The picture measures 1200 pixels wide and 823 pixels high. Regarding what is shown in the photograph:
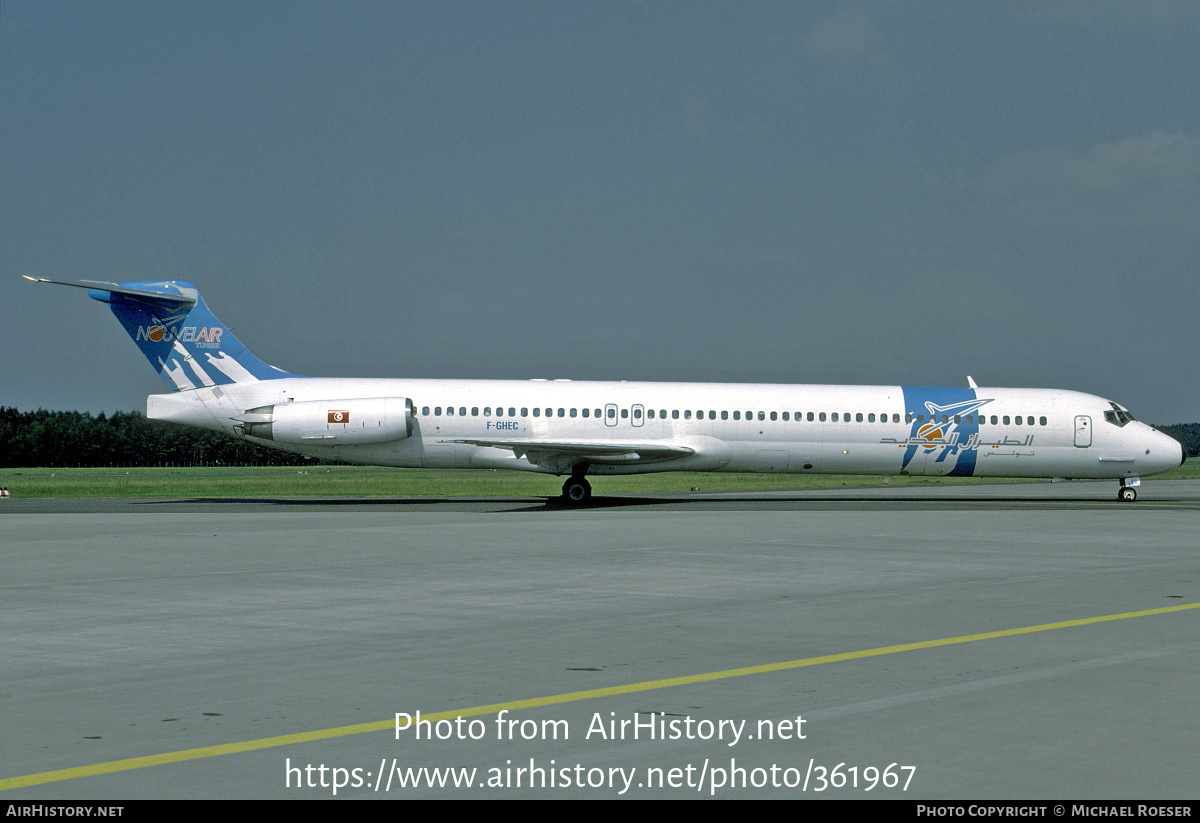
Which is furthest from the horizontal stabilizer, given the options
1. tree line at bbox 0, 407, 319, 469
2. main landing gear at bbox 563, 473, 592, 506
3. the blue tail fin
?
tree line at bbox 0, 407, 319, 469

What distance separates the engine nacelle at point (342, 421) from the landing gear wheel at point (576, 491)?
4.63 m

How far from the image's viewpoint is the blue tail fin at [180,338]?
34062mm

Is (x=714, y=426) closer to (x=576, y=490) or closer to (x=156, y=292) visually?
(x=576, y=490)

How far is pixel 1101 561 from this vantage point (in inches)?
681

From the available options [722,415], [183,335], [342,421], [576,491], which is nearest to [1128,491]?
[722,415]

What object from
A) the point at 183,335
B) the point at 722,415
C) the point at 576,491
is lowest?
the point at 576,491

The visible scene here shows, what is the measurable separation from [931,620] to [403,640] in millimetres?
4923

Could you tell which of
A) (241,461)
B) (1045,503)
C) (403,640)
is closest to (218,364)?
(1045,503)

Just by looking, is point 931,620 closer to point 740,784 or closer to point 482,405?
point 740,784

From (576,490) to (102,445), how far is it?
3933 inches

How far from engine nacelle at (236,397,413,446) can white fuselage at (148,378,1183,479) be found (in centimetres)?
8

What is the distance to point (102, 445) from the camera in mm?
120375

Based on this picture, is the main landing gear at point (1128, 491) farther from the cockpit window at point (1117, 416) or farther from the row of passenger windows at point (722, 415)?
the row of passenger windows at point (722, 415)

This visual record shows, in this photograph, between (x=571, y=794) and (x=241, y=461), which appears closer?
(x=571, y=794)
